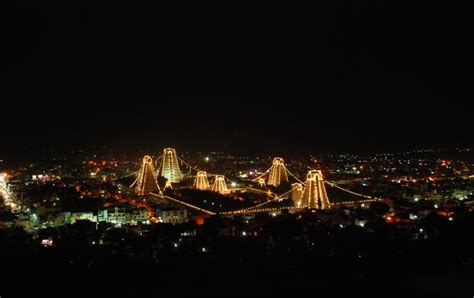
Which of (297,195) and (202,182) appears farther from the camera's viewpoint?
(202,182)

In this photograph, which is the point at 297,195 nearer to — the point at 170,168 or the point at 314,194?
the point at 314,194

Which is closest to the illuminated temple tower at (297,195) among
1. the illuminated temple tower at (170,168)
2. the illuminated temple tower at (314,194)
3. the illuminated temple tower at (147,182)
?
the illuminated temple tower at (314,194)

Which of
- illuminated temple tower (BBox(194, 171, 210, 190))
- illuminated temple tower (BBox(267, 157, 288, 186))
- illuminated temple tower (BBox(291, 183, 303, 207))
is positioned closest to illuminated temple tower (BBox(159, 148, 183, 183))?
illuminated temple tower (BBox(194, 171, 210, 190))

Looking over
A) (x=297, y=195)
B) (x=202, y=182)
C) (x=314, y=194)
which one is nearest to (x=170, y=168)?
(x=202, y=182)

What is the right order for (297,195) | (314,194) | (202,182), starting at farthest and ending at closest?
(202,182) < (297,195) < (314,194)

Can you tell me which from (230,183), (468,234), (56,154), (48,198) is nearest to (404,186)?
(230,183)

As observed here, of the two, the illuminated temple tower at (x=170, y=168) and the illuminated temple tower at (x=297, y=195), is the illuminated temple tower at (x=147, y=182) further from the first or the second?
the illuminated temple tower at (x=297, y=195)

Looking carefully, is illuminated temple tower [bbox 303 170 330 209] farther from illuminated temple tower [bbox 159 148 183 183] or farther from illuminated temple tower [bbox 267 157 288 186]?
illuminated temple tower [bbox 159 148 183 183]

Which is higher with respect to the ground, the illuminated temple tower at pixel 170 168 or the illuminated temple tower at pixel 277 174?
the illuminated temple tower at pixel 170 168
